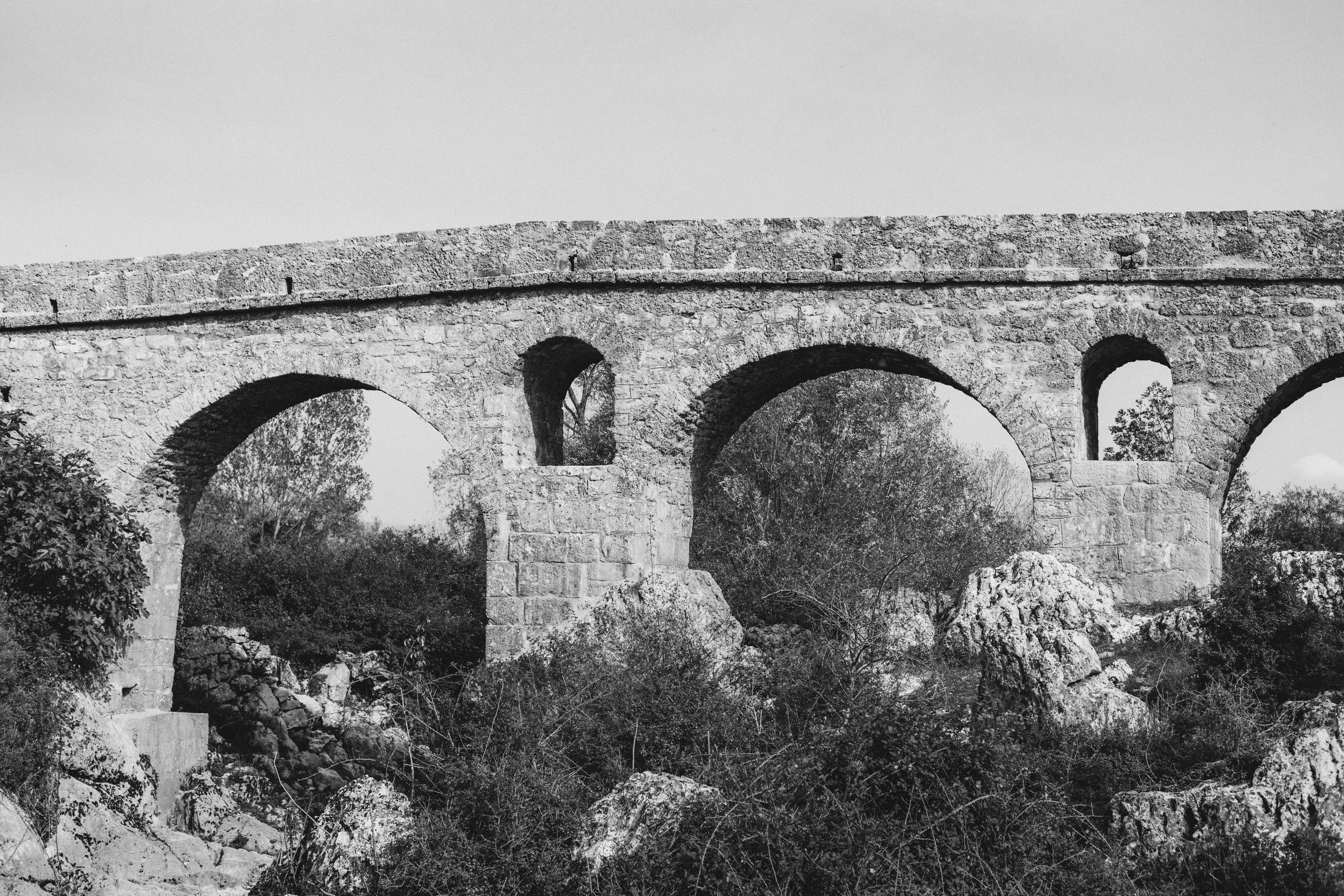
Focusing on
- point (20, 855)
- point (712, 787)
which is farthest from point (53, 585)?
point (712, 787)

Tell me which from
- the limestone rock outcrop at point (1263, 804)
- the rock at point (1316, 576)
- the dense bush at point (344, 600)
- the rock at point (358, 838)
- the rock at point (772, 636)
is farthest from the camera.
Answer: the dense bush at point (344, 600)

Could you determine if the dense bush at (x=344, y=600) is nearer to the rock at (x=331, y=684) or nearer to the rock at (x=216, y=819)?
the rock at (x=331, y=684)

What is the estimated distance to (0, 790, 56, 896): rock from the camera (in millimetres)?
8188

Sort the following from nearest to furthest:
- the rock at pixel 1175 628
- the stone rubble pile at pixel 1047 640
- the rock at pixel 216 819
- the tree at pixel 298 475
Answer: the stone rubble pile at pixel 1047 640, the rock at pixel 1175 628, the rock at pixel 216 819, the tree at pixel 298 475

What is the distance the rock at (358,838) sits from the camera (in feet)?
23.6

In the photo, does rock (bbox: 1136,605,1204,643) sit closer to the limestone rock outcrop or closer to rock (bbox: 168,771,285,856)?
the limestone rock outcrop

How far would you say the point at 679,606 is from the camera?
33.6ft

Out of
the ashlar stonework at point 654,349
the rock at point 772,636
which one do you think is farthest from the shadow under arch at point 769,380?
the rock at point 772,636

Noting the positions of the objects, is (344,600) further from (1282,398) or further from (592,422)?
(1282,398)

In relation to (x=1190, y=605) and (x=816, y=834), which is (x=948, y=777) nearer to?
(x=816, y=834)

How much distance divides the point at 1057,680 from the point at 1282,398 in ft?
10.1

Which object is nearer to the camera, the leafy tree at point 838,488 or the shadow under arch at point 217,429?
the shadow under arch at point 217,429

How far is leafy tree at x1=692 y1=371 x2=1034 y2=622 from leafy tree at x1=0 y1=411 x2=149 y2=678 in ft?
18.3

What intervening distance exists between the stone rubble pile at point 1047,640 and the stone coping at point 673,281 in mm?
2096
